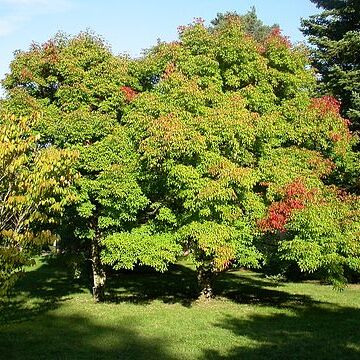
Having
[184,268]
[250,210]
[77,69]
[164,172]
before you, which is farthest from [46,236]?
[184,268]

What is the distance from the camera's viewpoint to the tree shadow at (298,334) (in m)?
15.7

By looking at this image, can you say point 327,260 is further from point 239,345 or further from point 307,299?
point 307,299

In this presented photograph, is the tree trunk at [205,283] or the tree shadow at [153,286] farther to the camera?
the tree shadow at [153,286]

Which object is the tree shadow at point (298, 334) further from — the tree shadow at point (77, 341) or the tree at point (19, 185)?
the tree at point (19, 185)

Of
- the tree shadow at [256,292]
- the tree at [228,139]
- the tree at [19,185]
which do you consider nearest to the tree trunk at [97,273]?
the tree at [228,139]

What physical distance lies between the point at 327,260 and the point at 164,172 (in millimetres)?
7409

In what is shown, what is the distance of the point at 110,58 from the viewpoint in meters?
25.4

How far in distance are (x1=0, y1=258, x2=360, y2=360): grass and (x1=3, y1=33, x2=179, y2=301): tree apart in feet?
8.88

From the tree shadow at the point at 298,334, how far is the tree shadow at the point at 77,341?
2419 millimetres

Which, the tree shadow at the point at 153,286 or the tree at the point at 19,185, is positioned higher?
the tree at the point at 19,185

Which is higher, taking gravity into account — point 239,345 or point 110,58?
point 110,58

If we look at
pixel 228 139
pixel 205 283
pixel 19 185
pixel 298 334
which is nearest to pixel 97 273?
pixel 205 283

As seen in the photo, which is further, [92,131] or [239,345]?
[92,131]

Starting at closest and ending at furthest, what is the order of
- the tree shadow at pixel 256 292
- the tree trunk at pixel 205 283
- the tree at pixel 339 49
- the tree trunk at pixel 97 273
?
1. the tree trunk at pixel 205 283
2. the tree trunk at pixel 97 273
3. the tree shadow at pixel 256 292
4. the tree at pixel 339 49
